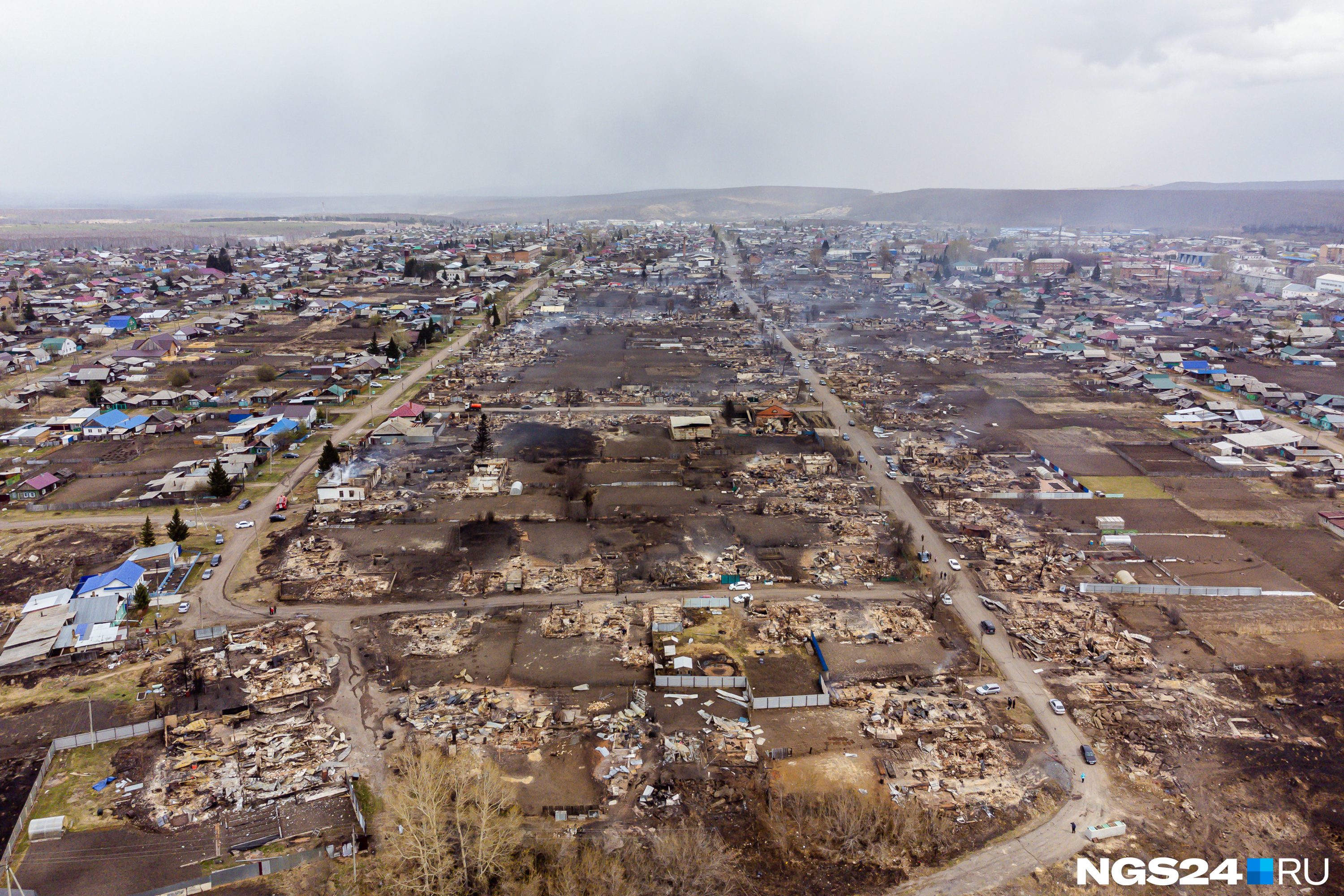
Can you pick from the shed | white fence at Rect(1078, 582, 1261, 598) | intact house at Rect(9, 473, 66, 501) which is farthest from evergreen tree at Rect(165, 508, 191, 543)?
white fence at Rect(1078, 582, 1261, 598)

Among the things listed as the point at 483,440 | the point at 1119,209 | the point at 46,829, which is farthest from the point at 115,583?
the point at 1119,209

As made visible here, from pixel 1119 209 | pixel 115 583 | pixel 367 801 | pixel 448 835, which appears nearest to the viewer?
pixel 448 835

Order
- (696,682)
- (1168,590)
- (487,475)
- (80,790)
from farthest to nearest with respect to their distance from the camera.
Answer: (487,475) → (1168,590) → (696,682) → (80,790)

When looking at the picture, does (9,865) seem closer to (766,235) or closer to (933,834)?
(933,834)

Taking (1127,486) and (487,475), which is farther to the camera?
(1127,486)

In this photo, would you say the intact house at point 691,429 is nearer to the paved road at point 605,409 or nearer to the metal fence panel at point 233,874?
the paved road at point 605,409

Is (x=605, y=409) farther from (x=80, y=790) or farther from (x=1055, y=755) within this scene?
(x=1055, y=755)

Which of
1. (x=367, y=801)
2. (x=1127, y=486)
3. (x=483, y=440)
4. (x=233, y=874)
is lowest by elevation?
(x=233, y=874)

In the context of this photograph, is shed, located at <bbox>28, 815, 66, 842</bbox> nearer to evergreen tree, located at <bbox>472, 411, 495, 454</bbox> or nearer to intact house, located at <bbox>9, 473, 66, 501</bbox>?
intact house, located at <bbox>9, 473, 66, 501</bbox>
